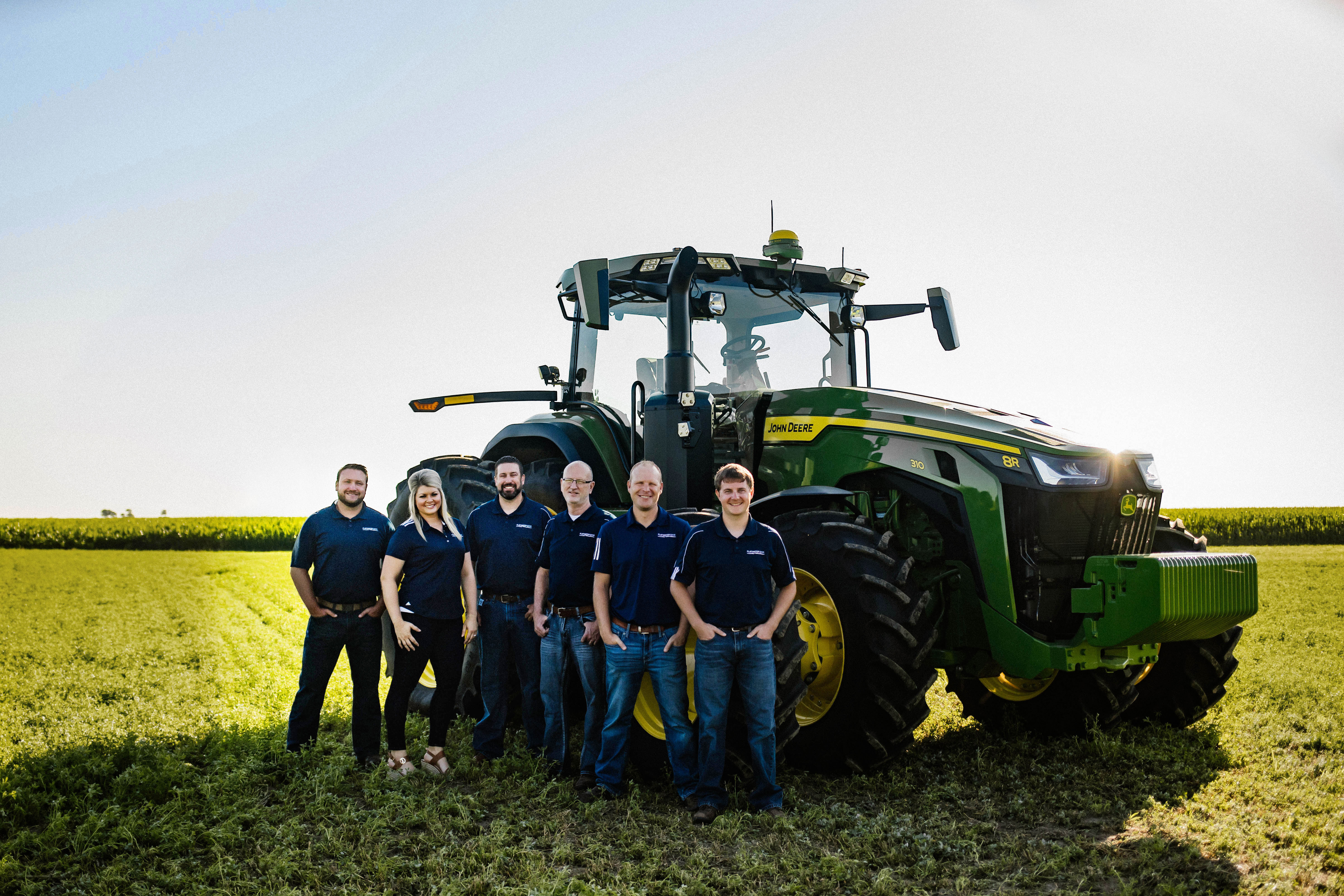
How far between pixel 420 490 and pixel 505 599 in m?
0.83

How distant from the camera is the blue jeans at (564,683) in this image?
5594mm

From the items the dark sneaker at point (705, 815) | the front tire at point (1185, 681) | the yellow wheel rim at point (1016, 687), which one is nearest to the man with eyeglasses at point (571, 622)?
the dark sneaker at point (705, 815)

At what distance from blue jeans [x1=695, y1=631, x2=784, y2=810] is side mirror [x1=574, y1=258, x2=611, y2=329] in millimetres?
1837

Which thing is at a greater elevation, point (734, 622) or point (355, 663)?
point (734, 622)

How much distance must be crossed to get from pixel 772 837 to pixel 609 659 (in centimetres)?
119

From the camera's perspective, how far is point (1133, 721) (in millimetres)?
6676

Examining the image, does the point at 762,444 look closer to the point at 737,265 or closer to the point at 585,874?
the point at 737,265

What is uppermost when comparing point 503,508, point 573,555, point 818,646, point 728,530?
point 503,508

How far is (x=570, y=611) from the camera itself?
569cm

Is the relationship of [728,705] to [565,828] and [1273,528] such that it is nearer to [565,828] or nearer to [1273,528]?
[565,828]

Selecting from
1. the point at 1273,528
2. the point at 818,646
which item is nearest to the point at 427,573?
the point at 818,646

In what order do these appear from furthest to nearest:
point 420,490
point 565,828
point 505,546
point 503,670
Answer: point 503,670, point 505,546, point 420,490, point 565,828

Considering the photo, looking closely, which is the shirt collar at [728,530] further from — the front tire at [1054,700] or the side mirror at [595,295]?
the front tire at [1054,700]

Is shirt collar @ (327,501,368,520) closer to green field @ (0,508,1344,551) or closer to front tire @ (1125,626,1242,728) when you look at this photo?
front tire @ (1125,626,1242,728)
